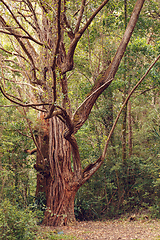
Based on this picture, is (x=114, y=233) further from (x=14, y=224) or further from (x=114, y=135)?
(x=114, y=135)

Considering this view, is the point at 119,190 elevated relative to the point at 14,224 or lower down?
lower down

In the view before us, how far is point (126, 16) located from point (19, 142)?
501 centimetres

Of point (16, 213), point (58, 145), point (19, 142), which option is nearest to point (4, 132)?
point (19, 142)

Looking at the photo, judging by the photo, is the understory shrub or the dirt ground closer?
the dirt ground

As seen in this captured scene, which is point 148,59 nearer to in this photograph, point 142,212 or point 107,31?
point 107,31

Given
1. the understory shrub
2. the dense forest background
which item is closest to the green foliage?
the dense forest background

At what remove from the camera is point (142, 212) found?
23.1 feet

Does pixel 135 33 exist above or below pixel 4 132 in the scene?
above

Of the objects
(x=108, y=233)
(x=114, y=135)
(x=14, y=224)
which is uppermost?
(x=114, y=135)

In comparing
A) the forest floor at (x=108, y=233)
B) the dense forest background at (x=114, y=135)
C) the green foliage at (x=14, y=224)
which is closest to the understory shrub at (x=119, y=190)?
the dense forest background at (x=114, y=135)

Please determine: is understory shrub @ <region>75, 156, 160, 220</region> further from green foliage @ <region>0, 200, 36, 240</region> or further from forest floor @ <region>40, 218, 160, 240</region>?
green foliage @ <region>0, 200, 36, 240</region>

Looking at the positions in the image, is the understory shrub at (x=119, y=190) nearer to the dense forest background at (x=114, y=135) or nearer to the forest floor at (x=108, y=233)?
the dense forest background at (x=114, y=135)

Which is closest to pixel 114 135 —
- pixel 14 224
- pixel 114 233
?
pixel 114 233

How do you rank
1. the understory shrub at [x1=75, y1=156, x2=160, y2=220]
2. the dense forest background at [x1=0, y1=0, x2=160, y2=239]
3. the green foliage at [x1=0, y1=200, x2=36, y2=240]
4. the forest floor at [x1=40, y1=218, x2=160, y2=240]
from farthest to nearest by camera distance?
the understory shrub at [x1=75, y1=156, x2=160, y2=220] < the dense forest background at [x1=0, y1=0, x2=160, y2=239] < the forest floor at [x1=40, y1=218, x2=160, y2=240] < the green foliage at [x1=0, y1=200, x2=36, y2=240]
